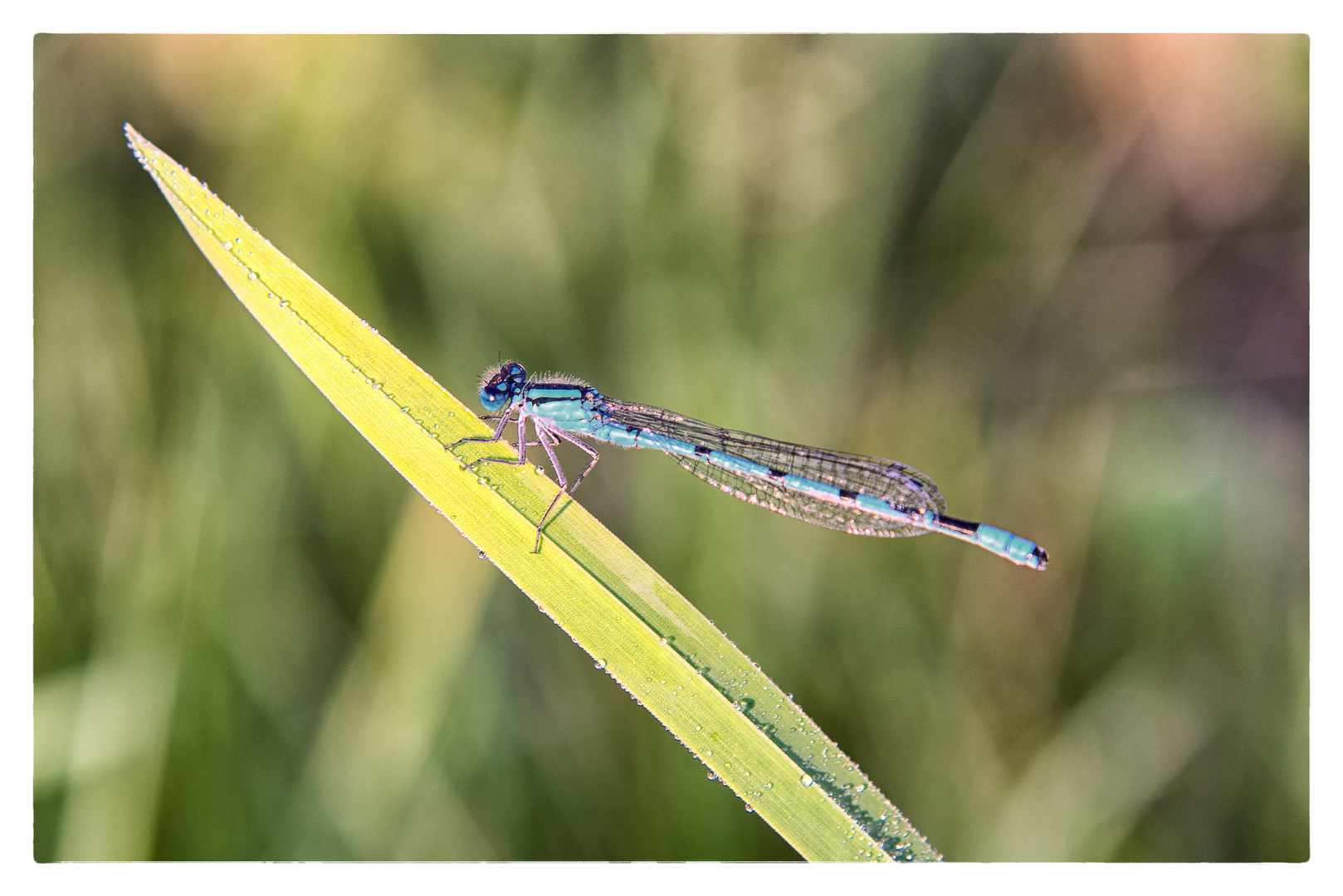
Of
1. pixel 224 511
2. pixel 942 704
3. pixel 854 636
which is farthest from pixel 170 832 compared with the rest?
pixel 942 704

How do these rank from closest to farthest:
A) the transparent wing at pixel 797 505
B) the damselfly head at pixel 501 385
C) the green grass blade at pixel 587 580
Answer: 1. the green grass blade at pixel 587 580
2. the damselfly head at pixel 501 385
3. the transparent wing at pixel 797 505

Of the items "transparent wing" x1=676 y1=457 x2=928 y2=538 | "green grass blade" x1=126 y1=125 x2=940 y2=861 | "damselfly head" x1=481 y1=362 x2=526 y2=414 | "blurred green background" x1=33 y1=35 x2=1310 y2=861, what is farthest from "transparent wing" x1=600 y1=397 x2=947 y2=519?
"green grass blade" x1=126 y1=125 x2=940 y2=861

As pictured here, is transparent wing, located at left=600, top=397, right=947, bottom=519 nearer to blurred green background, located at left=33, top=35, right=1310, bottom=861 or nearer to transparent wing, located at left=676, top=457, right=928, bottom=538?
transparent wing, located at left=676, top=457, right=928, bottom=538

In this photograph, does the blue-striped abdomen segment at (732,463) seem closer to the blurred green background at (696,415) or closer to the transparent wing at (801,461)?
the transparent wing at (801,461)

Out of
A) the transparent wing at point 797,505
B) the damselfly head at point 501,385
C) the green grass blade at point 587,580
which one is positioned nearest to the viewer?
the green grass blade at point 587,580

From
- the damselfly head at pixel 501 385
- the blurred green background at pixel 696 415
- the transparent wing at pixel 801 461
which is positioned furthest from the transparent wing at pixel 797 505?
the damselfly head at pixel 501 385
